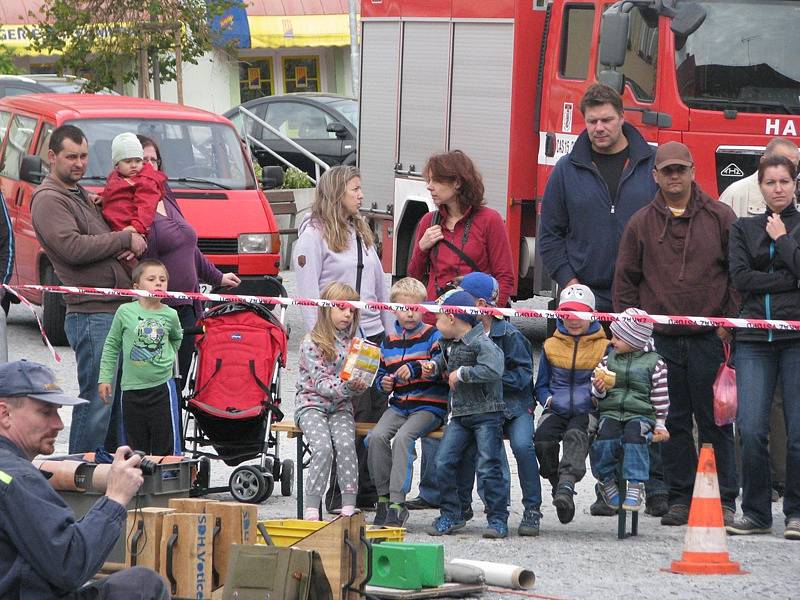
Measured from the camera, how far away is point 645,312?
8.77 meters

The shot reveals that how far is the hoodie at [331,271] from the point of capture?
9250 millimetres

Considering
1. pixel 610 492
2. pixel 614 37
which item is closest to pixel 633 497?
pixel 610 492

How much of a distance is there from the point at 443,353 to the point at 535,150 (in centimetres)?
623

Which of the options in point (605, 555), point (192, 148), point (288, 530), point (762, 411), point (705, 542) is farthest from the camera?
point (192, 148)

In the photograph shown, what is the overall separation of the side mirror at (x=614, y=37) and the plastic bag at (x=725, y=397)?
4.72 m

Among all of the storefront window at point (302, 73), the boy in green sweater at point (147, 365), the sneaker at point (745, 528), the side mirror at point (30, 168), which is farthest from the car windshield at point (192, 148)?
the storefront window at point (302, 73)

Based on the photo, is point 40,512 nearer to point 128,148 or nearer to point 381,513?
point 381,513

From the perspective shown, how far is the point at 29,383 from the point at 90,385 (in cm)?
392

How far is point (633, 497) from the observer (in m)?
8.42

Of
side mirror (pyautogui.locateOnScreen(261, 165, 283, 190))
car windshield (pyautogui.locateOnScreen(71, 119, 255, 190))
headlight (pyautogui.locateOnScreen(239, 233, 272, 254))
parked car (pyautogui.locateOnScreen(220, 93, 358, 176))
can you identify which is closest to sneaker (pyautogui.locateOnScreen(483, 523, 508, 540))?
headlight (pyautogui.locateOnScreen(239, 233, 272, 254))

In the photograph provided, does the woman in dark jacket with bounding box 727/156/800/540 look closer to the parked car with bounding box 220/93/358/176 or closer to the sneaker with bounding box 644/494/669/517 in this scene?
the sneaker with bounding box 644/494/669/517

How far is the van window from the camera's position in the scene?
50.2 feet

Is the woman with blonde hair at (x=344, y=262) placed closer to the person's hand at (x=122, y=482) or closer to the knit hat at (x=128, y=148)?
the knit hat at (x=128, y=148)

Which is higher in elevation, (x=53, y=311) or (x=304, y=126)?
(x=304, y=126)
